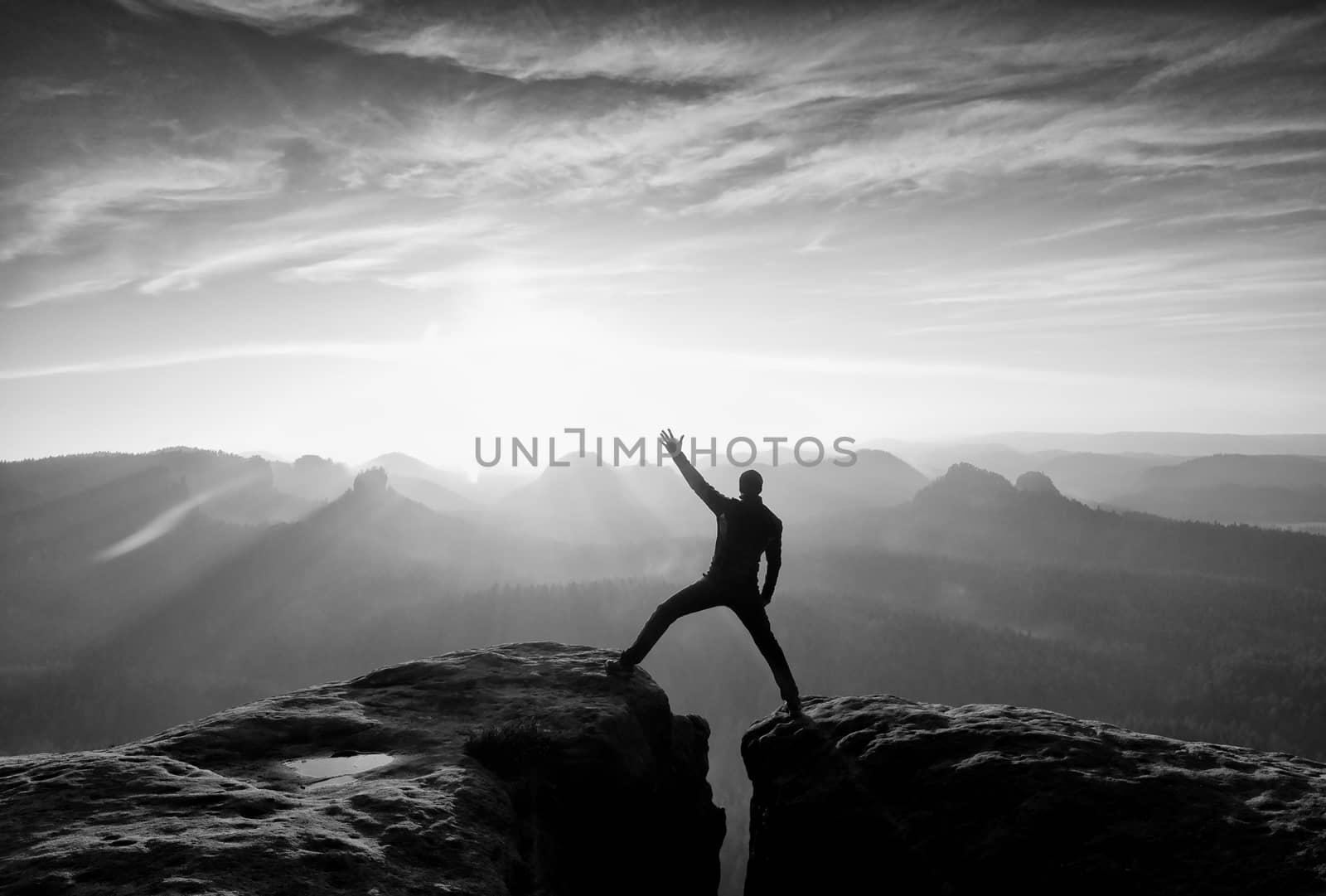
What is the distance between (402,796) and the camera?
980 cm

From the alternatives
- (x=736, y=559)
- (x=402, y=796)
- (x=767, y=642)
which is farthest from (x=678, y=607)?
(x=402, y=796)

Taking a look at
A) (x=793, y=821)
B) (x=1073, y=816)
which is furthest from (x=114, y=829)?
(x=1073, y=816)

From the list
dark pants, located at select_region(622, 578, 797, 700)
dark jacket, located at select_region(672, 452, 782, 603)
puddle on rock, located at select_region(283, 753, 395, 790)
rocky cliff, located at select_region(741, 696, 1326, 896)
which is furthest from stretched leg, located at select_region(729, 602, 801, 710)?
puddle on rock, located at select_region(283, 753, 395, 790)

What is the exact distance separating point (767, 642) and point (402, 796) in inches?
308

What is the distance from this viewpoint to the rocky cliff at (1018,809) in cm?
929

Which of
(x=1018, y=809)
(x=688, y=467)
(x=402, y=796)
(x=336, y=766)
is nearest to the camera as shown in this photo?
(x=402, y=796)

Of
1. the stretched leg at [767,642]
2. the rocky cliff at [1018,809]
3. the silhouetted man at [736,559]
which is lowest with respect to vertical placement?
the rocky cliff at [1018,809]

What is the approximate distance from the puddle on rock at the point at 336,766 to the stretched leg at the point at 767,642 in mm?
6959

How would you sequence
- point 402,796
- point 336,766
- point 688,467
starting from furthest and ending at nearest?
point 688,467, point 336,766, point 402,796

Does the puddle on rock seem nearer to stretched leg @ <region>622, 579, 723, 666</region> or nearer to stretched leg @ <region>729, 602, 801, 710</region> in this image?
stretched leg @ <region>622, 579, 723, 666</region>

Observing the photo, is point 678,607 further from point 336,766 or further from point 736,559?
point 336,766

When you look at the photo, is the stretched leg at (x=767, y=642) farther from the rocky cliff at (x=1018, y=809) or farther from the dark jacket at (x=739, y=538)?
the rocky cliff at (x=1018, y=809)

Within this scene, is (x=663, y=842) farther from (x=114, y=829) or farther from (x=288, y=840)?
(x=114, y=829)

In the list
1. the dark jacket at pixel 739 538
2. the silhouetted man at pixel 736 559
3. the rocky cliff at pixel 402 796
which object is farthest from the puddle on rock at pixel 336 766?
the dark jacket at pixel 739 538
